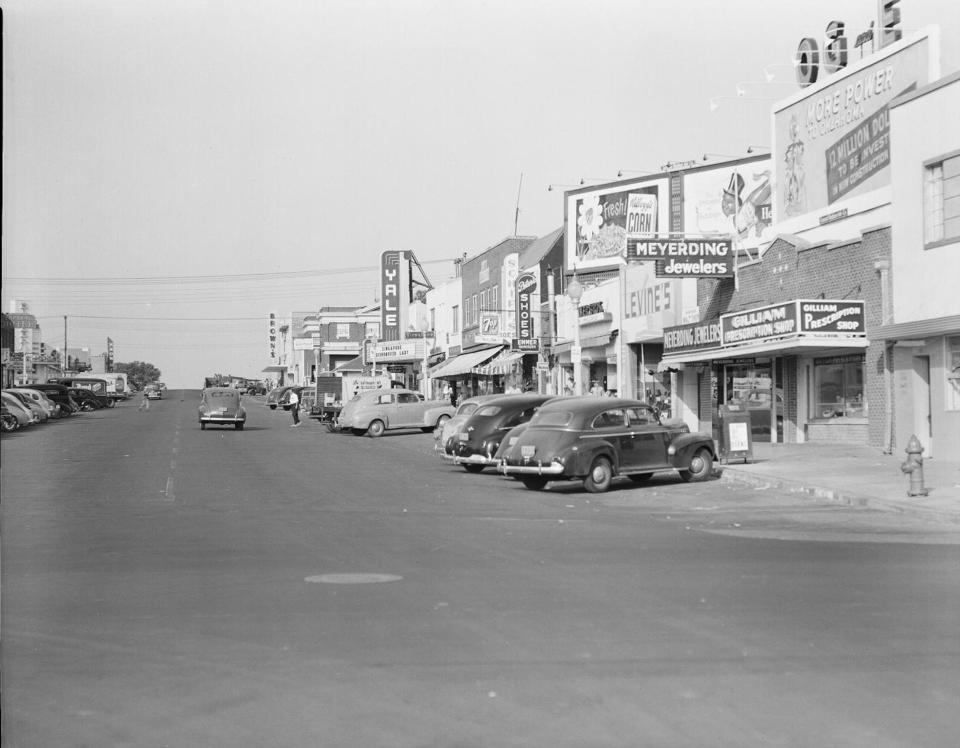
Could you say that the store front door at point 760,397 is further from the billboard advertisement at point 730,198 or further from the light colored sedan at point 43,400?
the light colored sedan at point 43,400

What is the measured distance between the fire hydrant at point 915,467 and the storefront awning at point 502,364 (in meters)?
35.2

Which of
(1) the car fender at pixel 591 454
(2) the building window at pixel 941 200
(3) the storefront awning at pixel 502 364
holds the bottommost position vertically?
(1) the car fender at pixel 591 454

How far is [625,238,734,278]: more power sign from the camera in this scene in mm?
31141

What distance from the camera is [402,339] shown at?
3066 inches

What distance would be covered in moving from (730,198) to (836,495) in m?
30.4

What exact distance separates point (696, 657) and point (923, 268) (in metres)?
18.5

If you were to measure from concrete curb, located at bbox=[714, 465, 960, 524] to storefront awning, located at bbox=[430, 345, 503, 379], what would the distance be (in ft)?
113

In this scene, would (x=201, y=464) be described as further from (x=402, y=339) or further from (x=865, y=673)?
(x=402, y=339)

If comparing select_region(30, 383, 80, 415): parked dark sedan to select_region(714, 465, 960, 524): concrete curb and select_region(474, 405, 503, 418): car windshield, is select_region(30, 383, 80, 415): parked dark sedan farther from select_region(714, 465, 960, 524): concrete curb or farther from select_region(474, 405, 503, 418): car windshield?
select_region(714, 465, 960, 524): concrete curb

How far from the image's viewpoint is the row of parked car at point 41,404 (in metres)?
45.5

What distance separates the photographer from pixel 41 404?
52.8 m

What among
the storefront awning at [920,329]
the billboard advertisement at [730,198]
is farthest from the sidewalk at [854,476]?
the billboard advertisement at [730,198]

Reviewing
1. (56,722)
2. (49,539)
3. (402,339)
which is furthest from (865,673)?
(402,339)

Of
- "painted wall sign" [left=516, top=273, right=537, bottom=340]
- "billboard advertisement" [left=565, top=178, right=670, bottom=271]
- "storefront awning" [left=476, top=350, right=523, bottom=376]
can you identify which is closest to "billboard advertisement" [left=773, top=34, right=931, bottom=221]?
"billboard advertisement" [left=565, top=178, right=670, bottom=271]
